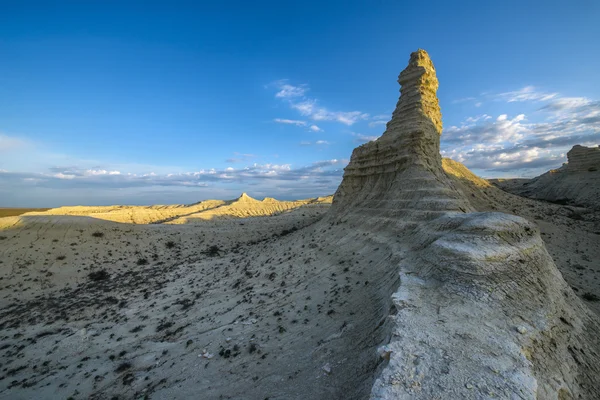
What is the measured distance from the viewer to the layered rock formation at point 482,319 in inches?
147

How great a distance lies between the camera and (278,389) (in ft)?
18.2

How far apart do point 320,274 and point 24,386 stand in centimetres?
1042

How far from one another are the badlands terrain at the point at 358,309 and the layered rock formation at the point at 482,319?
0.03m

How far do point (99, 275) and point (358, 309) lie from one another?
2103 cm

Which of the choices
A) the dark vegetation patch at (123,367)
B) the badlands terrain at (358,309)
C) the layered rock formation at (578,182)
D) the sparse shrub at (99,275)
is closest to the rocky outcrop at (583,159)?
the layered rock formation at (578,182)

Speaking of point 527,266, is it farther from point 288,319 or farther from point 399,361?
point 288,319

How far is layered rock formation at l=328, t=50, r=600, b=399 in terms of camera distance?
372cm

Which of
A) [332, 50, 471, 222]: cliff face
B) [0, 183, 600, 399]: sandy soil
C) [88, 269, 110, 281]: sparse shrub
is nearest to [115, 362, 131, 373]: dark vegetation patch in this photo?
[0, 183, 600, 399]: sandy soil

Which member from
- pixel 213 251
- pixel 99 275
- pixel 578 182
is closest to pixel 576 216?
pixel 578 182

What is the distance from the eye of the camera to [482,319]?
4977mm

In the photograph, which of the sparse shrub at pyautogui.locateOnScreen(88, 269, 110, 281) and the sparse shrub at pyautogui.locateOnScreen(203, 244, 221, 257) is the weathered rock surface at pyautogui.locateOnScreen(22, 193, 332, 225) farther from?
the sparse shrub at pyautogui.locateOnScreen(88, 269, 110, 281)

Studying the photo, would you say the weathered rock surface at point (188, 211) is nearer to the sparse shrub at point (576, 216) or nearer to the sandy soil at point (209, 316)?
the sandy soil at point (209, 316)

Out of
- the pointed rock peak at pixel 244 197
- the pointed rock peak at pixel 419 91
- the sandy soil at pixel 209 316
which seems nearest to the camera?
the sandy soil at pixel 209 316

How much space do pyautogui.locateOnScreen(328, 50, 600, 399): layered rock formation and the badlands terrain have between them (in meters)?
0.03
